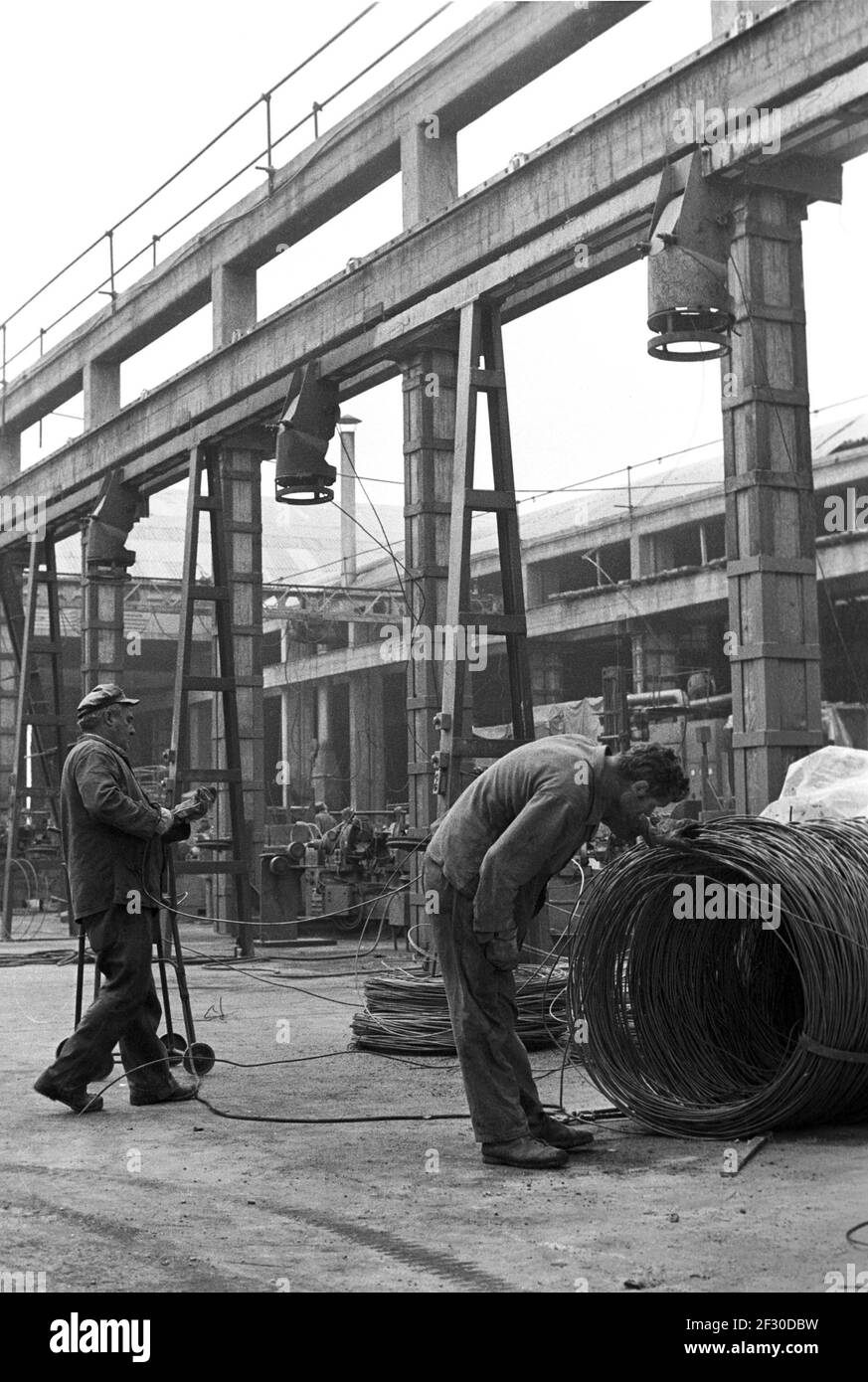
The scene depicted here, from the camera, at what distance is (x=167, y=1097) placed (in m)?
7.82

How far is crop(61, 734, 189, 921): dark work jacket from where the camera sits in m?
7.72

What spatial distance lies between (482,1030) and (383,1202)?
0.93m

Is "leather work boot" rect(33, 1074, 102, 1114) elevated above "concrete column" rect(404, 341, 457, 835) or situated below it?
below

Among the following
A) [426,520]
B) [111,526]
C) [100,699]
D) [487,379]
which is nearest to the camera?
[100,699]

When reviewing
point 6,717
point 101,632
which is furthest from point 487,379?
point 6,717

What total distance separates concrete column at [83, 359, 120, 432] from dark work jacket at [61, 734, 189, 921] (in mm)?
17093

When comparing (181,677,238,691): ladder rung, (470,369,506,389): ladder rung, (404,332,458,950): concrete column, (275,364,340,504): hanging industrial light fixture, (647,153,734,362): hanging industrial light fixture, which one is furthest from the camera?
(181,677,238,691): ladder rung

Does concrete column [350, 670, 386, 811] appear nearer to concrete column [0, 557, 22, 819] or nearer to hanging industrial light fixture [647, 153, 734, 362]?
concrete column [0, 557, 22, 819]

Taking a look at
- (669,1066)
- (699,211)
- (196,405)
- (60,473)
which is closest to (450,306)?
(699,211)

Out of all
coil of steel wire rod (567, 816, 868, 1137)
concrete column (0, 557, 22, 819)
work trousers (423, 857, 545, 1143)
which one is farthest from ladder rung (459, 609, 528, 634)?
concrete column (0, 557, 22, 819)

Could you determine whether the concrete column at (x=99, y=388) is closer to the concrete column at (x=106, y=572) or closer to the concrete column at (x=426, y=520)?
the concrete column at (x=106, y=572)

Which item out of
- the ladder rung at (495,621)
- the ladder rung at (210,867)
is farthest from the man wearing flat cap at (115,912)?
A: the ladder rung at (210,867)

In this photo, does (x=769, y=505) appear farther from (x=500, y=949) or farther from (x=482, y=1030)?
(x=482, y=1030)

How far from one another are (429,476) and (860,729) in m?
15.8
